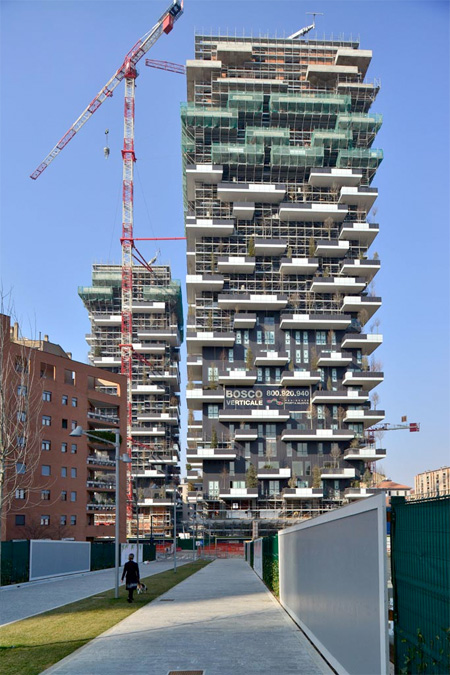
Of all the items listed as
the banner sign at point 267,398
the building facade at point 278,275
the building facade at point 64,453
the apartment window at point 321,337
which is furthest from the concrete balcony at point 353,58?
the building facade at point 64,453

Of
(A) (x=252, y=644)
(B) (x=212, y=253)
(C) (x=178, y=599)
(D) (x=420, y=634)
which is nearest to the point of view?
(D) (x=420, y=634)

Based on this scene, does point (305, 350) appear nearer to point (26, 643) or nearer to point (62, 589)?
point (62, 589)

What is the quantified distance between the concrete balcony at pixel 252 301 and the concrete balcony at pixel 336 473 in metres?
21.3

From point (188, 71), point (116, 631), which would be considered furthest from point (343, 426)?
point (116, 631)

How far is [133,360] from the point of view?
433 feet

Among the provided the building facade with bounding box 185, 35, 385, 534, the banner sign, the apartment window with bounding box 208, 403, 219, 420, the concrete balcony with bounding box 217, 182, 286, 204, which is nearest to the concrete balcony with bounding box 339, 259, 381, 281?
the building facade with bounding box 185, 35, 385, 534

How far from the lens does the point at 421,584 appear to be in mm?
7688

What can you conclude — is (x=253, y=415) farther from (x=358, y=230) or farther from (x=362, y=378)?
(x=358, y=230)

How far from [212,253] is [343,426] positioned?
1101 inches

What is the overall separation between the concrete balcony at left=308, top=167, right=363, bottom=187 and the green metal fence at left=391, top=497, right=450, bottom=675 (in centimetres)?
9169

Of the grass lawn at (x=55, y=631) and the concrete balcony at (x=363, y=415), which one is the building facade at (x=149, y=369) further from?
the grass lawn at (x=55, y=631)

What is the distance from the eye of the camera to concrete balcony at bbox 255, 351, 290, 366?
3617 inches

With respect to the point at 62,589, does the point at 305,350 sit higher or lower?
higher

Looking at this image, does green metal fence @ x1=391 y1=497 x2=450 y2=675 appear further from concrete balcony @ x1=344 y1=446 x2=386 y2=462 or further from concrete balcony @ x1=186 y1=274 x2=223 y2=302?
concrete balcony @ x1=186 y1=274 x2=223 y2=302
